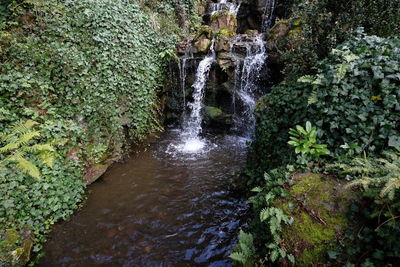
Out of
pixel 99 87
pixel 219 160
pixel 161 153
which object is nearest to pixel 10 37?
pixel 99 87

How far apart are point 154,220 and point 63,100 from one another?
3943 millimetres

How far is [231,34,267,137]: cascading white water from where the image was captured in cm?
798

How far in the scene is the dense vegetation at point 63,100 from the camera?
3896 millimetres

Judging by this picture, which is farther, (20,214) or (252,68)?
(252,68)

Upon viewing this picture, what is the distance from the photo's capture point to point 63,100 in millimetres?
5492

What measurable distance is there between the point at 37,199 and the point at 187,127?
5768 mm

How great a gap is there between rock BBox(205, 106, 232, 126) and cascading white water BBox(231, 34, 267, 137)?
323mm

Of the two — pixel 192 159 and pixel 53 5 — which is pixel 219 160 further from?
pixel 53 5

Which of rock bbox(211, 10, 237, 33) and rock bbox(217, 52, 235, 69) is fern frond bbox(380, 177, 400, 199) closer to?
rock bbox(217, 52, 235, 69)

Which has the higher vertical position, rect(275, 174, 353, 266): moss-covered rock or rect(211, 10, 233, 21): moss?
rect(211, 10, 233, 21): moss

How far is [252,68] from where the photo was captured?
7.99 m

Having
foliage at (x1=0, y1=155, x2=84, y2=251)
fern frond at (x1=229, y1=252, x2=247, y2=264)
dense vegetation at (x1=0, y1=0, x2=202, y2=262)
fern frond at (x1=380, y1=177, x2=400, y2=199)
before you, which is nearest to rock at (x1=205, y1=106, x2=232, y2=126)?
dense vegetation at (x1=0, y1=0, x2=202, y2=262)

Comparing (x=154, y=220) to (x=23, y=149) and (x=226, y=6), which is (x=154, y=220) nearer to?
(x=23, y=149)

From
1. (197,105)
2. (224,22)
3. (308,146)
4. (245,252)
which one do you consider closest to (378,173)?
(308,146)
